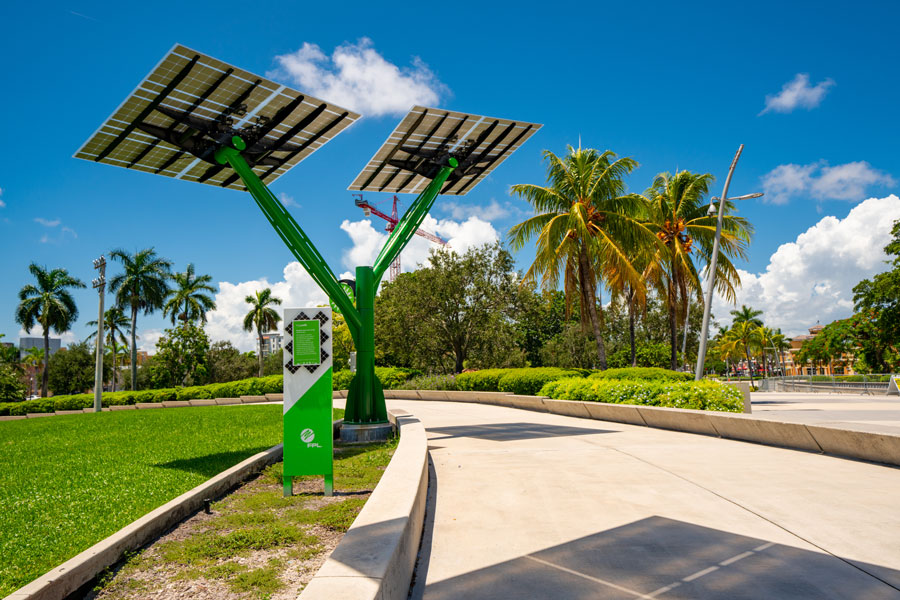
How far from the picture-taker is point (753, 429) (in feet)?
32.1

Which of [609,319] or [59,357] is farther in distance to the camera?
[59,357]

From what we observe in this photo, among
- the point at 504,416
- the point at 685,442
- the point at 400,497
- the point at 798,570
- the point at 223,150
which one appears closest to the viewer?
the point at 798,570

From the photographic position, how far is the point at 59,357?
69062 millimetres

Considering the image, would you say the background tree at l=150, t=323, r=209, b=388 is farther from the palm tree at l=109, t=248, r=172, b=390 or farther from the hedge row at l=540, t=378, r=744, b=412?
the hedge row at l=540, t=378, r=744, b=412

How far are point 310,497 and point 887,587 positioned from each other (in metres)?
5.03

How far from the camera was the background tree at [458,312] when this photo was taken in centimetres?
3247

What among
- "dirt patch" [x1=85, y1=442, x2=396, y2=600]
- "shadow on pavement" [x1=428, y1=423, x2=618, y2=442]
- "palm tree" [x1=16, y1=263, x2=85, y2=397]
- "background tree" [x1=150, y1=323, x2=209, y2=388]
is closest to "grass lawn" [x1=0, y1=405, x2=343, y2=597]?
"dirt patch" [x1=85, y1=442, x2=396, y2=600]

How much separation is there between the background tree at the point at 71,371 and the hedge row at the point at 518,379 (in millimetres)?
61179

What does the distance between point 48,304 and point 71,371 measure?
1902cm

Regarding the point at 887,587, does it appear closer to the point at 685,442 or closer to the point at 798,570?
the point at 798,570

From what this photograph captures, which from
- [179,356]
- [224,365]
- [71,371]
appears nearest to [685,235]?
[179,356]

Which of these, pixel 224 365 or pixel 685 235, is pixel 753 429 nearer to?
pixel 685 235

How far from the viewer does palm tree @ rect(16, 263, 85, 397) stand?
5231 cm

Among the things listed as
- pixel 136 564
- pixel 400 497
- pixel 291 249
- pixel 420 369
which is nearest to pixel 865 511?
pixel 400 497
